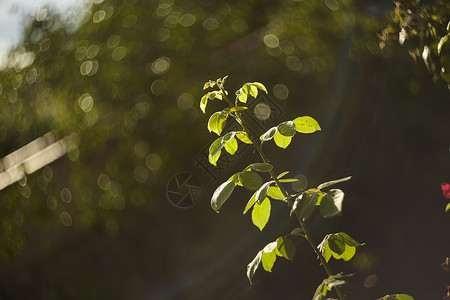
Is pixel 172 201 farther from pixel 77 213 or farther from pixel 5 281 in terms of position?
pixel 5 281

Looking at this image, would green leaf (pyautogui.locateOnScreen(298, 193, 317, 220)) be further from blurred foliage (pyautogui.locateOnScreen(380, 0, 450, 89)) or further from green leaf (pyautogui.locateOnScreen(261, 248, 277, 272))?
blurred foliage (pyautogui.locateOnScreen(380, 0, 450, 89))

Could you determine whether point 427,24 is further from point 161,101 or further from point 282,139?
point 161,101

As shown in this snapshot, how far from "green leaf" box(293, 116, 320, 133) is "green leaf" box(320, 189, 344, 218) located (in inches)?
4.8

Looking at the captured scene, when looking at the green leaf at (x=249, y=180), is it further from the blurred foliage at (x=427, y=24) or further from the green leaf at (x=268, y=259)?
the blurred foliage at (x=427, y=24)

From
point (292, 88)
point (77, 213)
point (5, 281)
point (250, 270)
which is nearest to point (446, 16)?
point (250, 270)

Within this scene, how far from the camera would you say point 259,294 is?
1.96m

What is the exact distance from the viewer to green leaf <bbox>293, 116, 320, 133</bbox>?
0.74 m

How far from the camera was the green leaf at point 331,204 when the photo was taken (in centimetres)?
60

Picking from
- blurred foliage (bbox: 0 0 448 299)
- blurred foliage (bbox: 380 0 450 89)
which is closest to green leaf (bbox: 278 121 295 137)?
blurred foliage (bbox: 380 0 450 89)

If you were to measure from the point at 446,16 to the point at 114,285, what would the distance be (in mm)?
1748

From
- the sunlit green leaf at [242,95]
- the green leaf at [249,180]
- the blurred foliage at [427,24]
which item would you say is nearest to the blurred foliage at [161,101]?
the blurred foliage at [427,24]

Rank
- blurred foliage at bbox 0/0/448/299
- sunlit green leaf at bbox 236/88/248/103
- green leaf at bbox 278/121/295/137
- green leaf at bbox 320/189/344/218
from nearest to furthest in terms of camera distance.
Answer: green leaf at bbox 320/189/344/218 < green leaf at bbox 278/121/295/137 < sunlit green leaf at bbox 236/88/248/103 < blurred foliage at bbox 0/0/448/299

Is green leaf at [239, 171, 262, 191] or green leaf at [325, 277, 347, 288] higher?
green leaf at [239, 171, 262, 191]

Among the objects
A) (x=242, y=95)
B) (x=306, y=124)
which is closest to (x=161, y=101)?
(x=242, y=95)
